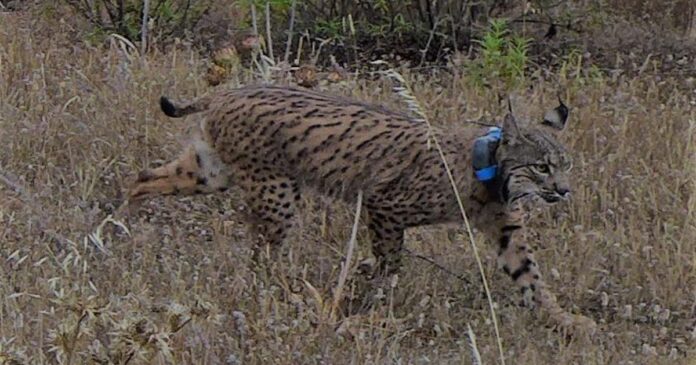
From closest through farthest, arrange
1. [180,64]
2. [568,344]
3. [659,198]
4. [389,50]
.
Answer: [568,344] < [659,198] < [180,64] < [389,50]

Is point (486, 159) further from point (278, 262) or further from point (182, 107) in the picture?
point (182, 107)

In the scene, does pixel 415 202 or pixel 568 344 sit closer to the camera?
pixel 568 344

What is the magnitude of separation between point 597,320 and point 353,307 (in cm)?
88

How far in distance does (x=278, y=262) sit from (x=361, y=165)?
2.19ft

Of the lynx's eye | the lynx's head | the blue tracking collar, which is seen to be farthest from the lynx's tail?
the lynx's eye

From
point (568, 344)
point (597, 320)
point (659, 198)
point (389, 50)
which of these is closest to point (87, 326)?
point (568, 344)

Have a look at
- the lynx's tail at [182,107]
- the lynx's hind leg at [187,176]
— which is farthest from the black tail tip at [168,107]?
the lynx's hind leg at [187,176]

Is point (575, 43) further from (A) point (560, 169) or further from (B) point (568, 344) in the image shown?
(B) point (568, 344)

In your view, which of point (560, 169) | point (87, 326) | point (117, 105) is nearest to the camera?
point (87, 326)

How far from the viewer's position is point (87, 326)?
3.73 metres

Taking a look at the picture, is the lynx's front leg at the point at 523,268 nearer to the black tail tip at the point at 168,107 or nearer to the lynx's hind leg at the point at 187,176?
the lynx's hind leg at the point at 187,176

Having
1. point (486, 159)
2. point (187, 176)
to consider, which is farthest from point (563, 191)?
point (187, 176)

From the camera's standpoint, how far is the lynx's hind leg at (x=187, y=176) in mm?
6049

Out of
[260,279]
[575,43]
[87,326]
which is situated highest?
[87,326]
